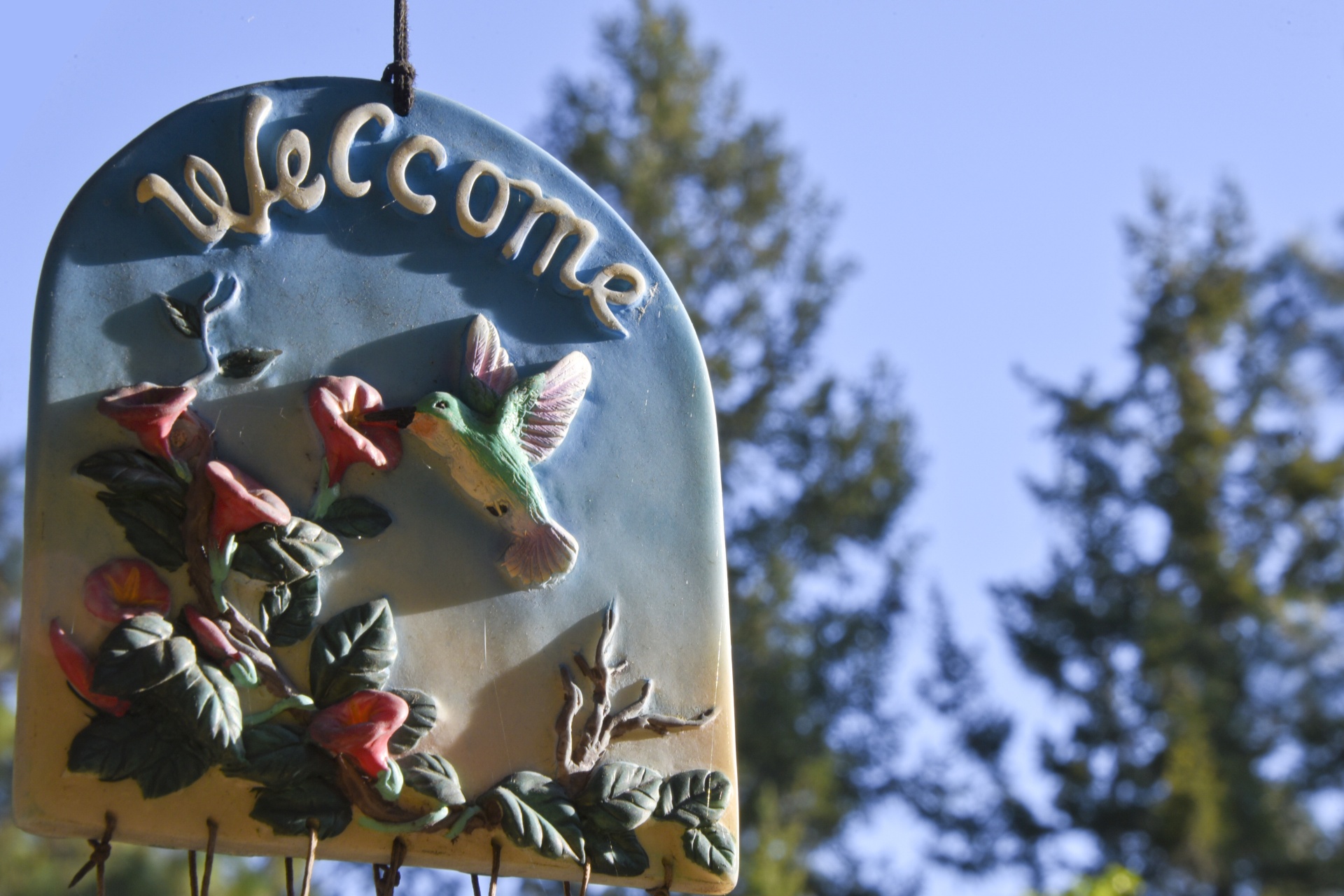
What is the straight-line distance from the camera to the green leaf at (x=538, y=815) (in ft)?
5.98

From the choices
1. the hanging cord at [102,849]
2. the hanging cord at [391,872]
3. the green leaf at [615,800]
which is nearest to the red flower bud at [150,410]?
the hanging cord at [102,849]

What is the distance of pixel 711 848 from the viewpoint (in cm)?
192

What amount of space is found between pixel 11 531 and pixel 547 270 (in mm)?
8399

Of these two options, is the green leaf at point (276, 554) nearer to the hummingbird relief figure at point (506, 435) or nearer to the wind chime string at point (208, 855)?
the hummingbird relief figure at point (506, 435)

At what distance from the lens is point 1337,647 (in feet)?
35.6

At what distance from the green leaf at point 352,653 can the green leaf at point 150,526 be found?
219 millimetres

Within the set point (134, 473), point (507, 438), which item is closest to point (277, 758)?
point (134, 473)

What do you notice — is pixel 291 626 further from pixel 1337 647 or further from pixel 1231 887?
pixel 1337 647

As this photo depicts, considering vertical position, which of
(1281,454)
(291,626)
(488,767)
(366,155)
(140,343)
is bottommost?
(488,767)

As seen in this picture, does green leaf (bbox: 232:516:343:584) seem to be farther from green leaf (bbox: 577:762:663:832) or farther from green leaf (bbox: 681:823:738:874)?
green leaf (bbox: 681:823:738:874)

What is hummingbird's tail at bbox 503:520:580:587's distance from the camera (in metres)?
1.92

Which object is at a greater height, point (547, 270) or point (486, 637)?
point (547, 270)

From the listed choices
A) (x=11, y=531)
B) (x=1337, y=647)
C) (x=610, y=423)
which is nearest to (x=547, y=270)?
(x=610, y=423)

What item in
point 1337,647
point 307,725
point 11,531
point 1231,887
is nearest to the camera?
point 307,725
